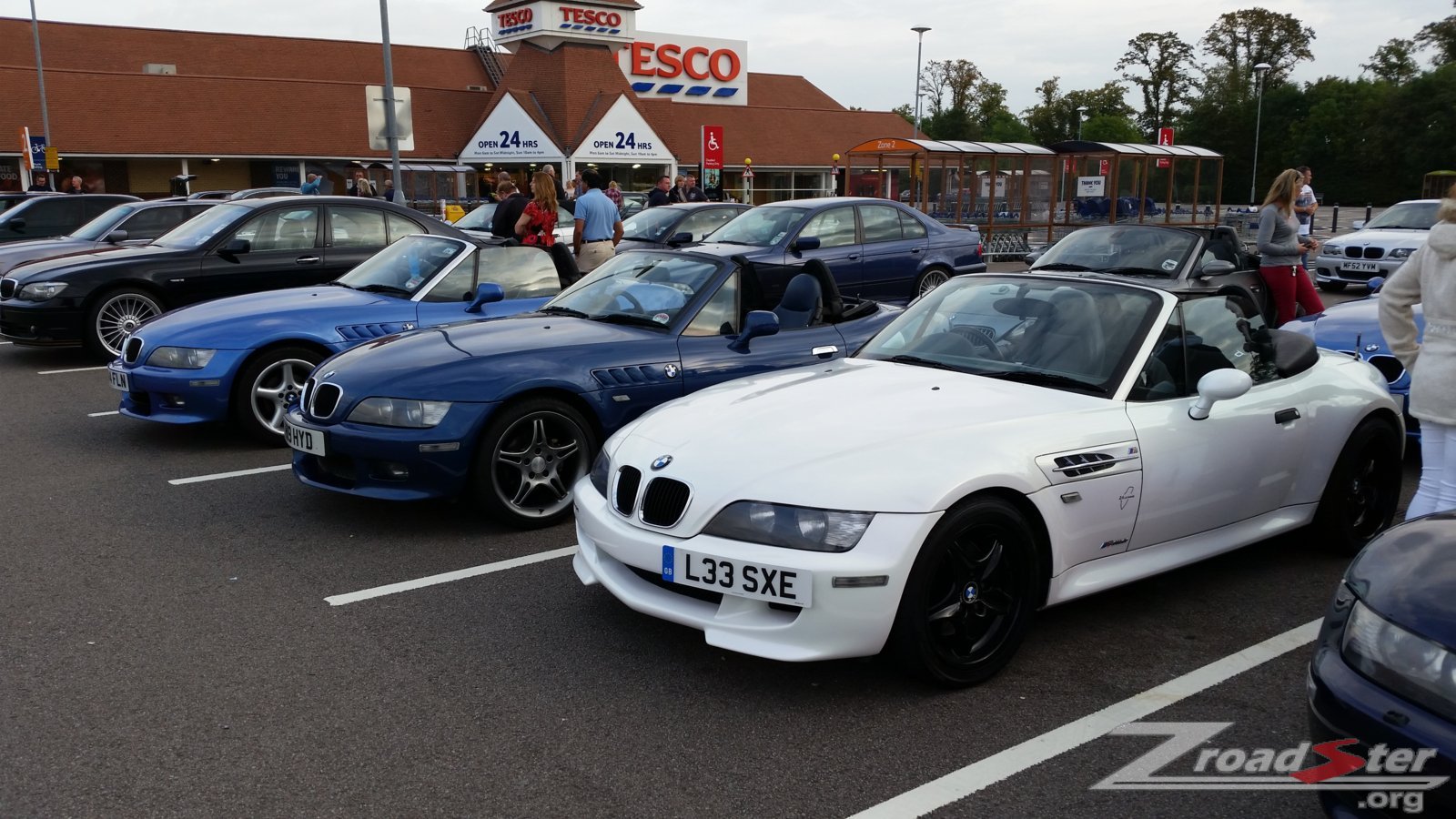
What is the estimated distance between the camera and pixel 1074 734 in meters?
3.59

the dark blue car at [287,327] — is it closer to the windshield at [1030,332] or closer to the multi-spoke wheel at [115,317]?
the multi-spoke wheel at [115,317]

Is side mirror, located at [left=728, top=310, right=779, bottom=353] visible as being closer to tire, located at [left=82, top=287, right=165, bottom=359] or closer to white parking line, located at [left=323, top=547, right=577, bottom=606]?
white parking line, located at [left=323, top=547, right=577, bottom=606]

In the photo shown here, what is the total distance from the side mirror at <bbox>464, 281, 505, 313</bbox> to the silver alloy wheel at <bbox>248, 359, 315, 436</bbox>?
1129mm

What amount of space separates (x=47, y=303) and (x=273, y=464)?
4834 mm

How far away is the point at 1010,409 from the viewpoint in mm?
4176

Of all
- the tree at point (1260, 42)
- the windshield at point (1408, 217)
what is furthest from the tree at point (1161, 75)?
the windshield at point (1408, 217)

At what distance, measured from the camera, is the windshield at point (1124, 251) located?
11251 mm

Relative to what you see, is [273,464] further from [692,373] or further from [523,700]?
[523,700]

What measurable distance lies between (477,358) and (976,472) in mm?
2907

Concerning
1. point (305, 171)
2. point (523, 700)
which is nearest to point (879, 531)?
point (523, 700)

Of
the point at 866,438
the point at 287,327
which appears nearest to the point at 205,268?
the point at 287,327

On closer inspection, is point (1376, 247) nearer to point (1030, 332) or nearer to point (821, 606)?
point (1030, 332)

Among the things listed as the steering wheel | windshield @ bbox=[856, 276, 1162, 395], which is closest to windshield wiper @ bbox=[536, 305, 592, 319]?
windshield @ bbox=[856, 276, 1162, 395]

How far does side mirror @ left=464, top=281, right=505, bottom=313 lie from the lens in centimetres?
755
